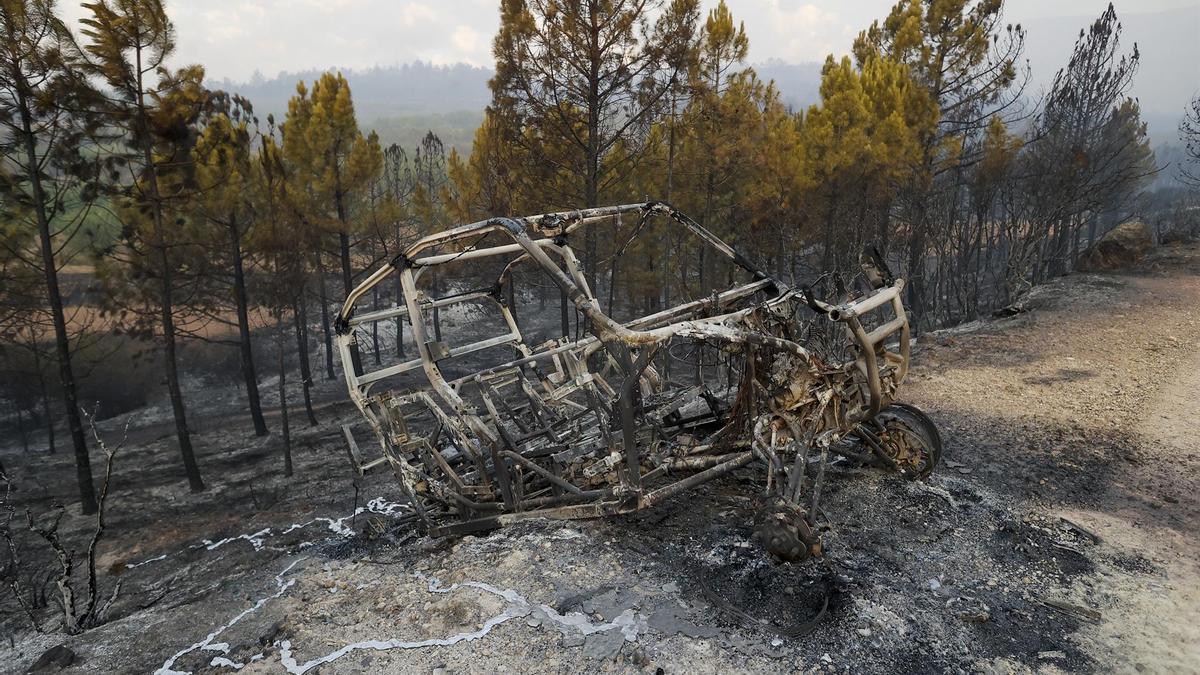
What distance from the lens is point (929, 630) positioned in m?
3.66

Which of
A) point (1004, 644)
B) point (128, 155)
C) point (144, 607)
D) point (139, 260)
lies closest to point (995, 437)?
point (1004, 644)

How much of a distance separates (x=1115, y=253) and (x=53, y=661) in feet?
69.8

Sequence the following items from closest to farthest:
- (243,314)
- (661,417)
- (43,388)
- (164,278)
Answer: (661,417)
(164,278)
(43,388)
(243,314)

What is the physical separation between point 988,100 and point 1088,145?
285cm

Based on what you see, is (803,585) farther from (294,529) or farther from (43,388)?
(43,388)

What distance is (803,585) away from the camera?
161 inches

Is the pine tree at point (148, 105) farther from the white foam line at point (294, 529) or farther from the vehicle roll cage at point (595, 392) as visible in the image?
the vehicle roll cage at point (595, 392)

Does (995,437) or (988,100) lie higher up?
(988,100)

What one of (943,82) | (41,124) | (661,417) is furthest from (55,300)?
(943,82)

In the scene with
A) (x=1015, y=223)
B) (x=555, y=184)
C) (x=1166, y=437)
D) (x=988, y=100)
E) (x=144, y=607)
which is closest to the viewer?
(x=144, y=607)

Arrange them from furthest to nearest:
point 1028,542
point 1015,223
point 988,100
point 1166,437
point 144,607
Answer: point 988,100
point 1015,223
point 1166,437
point 144,607
point 1028,542

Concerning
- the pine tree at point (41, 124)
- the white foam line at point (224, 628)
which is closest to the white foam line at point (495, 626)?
the white foam line at point (224, 628)

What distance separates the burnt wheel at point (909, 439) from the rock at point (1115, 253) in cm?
1482

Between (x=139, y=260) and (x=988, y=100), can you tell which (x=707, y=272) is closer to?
(x=988, y=100)
